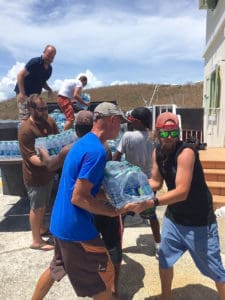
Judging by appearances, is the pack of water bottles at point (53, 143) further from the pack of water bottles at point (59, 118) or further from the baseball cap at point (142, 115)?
the pack of water bottles at point (59, 118)

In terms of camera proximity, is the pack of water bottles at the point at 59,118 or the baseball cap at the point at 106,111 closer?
the baseball cap at the point at 106,111

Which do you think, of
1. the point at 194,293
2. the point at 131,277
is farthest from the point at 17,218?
the point at 194,293

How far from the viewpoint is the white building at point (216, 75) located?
9.34 metres

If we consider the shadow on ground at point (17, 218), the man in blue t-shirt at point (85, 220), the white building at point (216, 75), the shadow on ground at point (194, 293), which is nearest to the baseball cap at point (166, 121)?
the man in blue t-shirt at point (85, 220)

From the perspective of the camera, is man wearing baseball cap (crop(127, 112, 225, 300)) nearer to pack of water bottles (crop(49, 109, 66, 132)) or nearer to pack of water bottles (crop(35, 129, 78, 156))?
pack of water bottles (crop(35, 129, 78, 156))

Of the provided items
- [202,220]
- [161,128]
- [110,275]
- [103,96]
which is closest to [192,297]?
[202,220]

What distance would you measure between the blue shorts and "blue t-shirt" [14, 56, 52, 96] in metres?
4.16

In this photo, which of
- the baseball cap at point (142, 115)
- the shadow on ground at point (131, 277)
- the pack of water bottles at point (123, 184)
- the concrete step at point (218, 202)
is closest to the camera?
the pack of water bottles at point (123, 184)

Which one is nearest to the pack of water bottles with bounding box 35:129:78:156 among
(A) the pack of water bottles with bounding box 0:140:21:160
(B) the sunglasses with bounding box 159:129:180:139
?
(A) the pack of water bottles with bounding box 0:140:21:160

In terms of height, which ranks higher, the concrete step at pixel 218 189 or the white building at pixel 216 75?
the white building at pixel 216 75

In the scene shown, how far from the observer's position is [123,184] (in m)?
2.42

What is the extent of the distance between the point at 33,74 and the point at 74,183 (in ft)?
14.1

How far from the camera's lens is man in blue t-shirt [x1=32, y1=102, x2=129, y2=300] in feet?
7.81

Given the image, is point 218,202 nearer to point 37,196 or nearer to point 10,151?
point 37,196
